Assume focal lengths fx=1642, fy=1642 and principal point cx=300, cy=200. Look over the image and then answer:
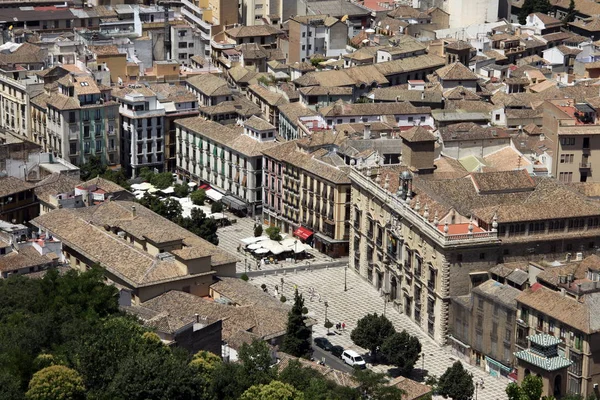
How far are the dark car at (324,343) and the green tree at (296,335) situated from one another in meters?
6.64

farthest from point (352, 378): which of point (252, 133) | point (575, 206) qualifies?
point (252, 133)

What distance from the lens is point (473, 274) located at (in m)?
128

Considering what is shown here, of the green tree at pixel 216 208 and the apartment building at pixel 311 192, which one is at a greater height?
the apartment building at pixel 311 192

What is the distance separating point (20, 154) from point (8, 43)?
4321cm

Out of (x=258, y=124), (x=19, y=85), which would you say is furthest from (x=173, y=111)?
(x=19, y=85)

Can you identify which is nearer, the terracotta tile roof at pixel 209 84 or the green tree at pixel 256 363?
the green tree at pixel 256 363

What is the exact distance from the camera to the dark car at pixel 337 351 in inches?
4968

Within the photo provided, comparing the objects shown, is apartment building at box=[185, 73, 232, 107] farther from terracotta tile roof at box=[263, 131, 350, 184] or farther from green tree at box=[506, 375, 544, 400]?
green tree at box=[506, 375, 544, 400]

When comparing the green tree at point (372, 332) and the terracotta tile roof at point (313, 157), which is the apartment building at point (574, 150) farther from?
the green tree at point (372, 332)

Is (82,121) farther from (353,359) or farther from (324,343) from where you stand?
(353,359)

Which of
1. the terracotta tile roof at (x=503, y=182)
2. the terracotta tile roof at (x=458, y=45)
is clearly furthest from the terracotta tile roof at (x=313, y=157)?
the terracotta tile roof at (x=458, y=45)

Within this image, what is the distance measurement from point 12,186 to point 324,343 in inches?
1401

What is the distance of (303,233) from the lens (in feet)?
502

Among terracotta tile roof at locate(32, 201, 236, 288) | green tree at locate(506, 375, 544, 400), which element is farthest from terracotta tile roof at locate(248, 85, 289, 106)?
green tree at locate(506, 375, 544, 400)
